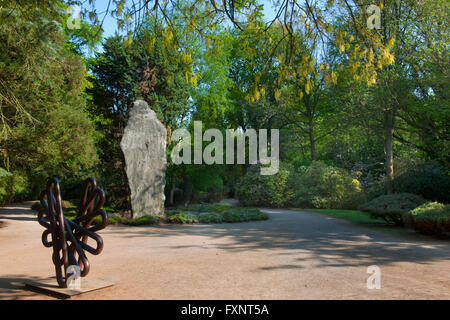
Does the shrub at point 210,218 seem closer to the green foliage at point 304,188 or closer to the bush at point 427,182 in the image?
the bush at point 427,182

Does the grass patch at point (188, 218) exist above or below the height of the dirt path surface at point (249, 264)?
above

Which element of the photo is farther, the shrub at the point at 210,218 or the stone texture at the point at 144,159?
the shrub at the point at 210,218

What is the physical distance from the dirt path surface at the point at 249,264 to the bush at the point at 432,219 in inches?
16.5

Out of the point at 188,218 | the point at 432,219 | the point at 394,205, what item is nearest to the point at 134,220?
the point at 188,218

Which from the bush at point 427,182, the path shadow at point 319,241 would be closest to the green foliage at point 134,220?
the path shadow at point 319,241

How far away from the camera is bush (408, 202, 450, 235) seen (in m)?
9.03

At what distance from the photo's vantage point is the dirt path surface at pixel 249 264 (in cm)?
453

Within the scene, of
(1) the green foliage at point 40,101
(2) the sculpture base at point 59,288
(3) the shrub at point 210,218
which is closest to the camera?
(2) the sculpture base at point 59,288

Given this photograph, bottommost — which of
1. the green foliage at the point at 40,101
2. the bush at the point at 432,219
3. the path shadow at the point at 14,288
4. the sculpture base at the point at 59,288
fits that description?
the path shadow at the point at 14,288

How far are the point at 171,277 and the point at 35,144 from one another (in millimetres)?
8486

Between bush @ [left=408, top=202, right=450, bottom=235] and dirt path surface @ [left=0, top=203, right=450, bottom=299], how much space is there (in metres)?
0.42

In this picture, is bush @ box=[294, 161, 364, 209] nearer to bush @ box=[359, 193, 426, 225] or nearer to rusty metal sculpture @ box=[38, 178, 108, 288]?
bush @ box=[359, 193, 426, 225]
